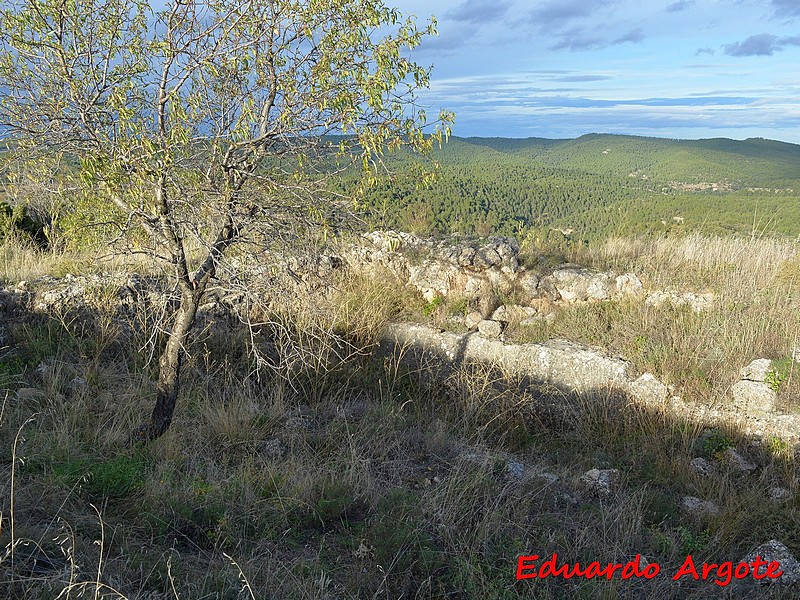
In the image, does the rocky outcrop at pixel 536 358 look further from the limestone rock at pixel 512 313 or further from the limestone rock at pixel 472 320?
the limestone rock at pixel 512 313

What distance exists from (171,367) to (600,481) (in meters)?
3.44

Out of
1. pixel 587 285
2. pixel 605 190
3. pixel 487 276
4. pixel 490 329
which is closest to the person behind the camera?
pixel 490 329

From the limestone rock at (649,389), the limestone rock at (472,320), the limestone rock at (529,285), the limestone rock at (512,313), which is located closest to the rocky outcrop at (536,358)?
the limestone rock at (649,389)

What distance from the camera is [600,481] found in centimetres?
409

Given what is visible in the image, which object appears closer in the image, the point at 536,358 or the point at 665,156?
the point at 536,358

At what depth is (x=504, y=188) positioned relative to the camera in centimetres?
3369

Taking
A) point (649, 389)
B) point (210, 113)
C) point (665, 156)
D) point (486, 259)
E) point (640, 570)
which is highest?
point (665, 156)

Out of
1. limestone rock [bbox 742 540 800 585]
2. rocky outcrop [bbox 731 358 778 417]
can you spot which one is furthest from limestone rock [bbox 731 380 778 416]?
limestone rock [bbox 742 540 800 585]

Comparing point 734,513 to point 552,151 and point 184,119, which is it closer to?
point 184,119

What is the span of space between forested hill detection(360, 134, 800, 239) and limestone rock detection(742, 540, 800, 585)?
3172 mm

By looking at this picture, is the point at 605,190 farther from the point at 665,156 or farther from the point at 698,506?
the point at 698,506

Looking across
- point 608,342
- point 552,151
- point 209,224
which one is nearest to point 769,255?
point 608,342

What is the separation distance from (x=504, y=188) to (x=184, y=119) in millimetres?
32176

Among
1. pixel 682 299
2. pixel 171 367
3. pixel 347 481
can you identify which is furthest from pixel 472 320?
pixel 171 367
